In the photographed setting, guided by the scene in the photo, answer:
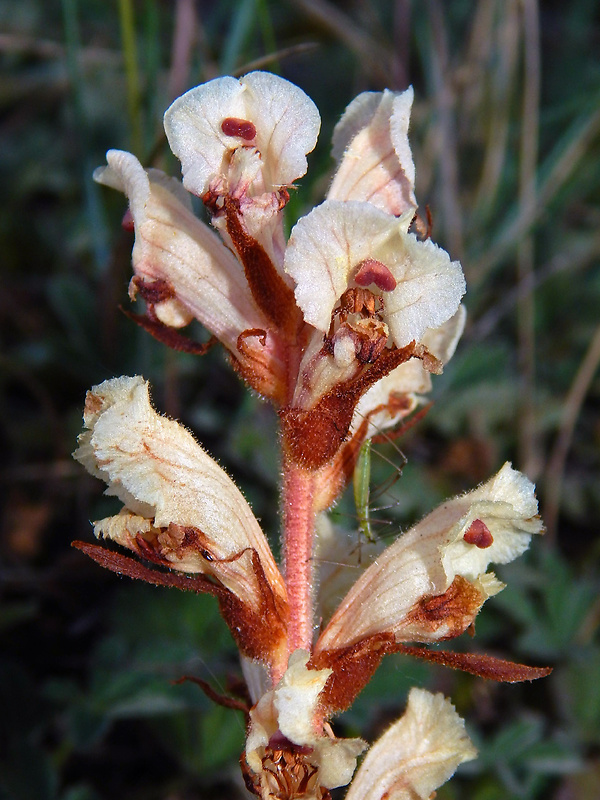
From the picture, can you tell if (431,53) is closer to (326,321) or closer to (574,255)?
(574,255)

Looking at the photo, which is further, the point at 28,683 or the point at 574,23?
the point at 574,23

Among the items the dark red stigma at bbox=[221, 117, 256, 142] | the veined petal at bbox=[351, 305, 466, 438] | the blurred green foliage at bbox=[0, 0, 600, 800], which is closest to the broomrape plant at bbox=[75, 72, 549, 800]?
the dark red stigma at bbox=[221, 117, 256, 142]

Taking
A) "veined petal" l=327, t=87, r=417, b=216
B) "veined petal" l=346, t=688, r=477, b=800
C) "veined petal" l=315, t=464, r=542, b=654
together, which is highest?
"veined petal" l=327, t=87, r=417, b=216

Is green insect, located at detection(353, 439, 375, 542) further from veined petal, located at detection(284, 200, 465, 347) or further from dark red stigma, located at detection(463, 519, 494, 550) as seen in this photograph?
veined petal, located at detection(284, 200, 465, 347)

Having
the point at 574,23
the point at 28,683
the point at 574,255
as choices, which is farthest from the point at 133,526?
the point at 574,23

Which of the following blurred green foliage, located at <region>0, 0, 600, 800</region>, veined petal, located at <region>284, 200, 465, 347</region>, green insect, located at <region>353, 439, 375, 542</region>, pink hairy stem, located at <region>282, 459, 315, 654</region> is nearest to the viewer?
veined petal, located at <region>284, 200, 465, 347</region>

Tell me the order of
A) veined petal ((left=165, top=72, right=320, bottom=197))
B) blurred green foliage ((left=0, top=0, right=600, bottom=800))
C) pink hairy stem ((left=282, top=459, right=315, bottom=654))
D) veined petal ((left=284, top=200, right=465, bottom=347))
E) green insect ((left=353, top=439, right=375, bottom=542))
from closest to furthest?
veined petal ((left=284, top=200, right=465, bottom=347))
veined petal ((left=165, top=72, right=320, bottom=197))
pink hairy stem ((left=282, top=459, right=315, bottom=654))
green insect ((left=353, top=439, right=375, bottom=542))
blurred green foliage ((left=0, top=0, right=600, bottom=800))
